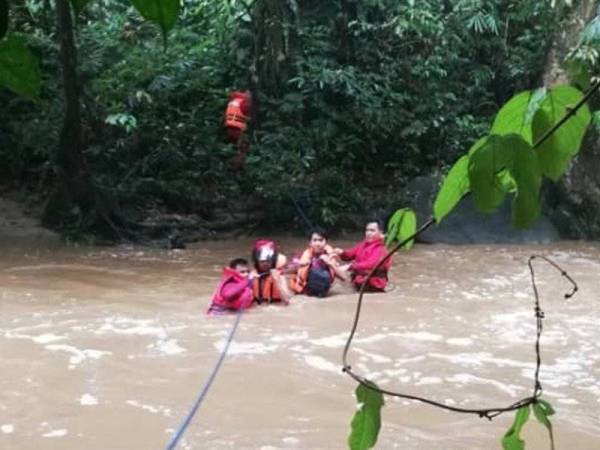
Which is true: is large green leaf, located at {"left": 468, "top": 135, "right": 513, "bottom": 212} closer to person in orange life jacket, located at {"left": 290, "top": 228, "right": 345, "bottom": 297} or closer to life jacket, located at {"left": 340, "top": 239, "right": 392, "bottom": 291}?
life jacket, located at {"left": 340, "top": 239, "right": 392, "bottom": 291}

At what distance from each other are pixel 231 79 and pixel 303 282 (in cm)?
545

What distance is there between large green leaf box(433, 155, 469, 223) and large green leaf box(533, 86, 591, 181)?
0.09 meters

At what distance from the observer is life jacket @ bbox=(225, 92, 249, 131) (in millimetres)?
11562

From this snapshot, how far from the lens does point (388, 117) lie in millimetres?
11992

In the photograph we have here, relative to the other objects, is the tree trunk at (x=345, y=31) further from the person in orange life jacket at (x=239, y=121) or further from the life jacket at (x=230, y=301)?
A: the life jacket at (x=230, y=301)

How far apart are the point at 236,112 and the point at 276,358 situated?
628 centimetres

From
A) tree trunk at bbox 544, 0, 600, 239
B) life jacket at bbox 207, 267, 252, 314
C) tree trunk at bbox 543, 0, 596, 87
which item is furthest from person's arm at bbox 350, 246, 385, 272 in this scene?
tree trunk at bbox 543, 0, 596, 87

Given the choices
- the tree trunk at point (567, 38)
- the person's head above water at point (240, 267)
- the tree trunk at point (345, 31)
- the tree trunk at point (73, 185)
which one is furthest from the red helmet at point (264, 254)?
the tree trunk at point (345, 31)

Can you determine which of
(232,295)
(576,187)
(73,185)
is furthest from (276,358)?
(576,187)

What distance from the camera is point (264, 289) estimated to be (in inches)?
293

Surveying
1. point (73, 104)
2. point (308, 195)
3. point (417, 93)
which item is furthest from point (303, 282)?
point (417, 93)

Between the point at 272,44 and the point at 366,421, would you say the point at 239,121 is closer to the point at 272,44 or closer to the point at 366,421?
the point at 272,44

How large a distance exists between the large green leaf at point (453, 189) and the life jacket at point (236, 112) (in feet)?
35.4

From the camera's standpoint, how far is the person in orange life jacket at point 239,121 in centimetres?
1159
